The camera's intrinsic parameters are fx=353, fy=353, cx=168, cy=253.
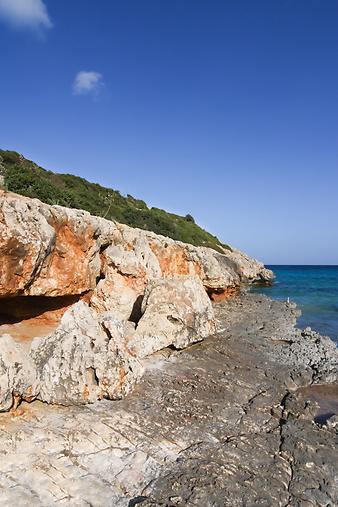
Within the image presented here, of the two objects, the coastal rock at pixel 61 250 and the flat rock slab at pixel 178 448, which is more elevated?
the coastal rock at pixel 61 250

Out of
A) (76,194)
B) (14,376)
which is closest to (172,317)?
(14,376)

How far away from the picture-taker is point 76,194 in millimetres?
38781

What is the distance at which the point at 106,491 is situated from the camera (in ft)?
18.7

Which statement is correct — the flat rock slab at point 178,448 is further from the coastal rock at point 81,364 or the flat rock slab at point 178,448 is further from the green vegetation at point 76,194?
the green vegetation at point 76,194

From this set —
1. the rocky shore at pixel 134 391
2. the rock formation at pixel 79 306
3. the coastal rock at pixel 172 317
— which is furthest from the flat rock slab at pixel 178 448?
the coastal rock at pixel 172 317

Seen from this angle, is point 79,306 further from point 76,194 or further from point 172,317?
point 76,194

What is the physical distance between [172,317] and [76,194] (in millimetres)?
28953

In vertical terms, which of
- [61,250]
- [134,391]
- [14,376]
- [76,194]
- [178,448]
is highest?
[76,194]

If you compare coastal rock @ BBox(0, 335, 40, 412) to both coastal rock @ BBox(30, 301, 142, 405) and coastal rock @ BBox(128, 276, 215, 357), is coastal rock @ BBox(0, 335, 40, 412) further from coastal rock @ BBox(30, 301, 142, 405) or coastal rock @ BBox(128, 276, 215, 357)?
coastal rock @ BBox(128, 276, 215, 357)

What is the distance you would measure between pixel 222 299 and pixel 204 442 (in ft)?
74.4

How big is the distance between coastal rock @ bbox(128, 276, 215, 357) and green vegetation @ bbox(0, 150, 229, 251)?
12531 mm

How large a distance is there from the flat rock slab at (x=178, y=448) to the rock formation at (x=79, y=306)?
2.07ft

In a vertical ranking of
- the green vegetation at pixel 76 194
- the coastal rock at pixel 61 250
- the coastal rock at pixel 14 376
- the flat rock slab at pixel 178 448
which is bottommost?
the flat rock slab at pixel 178 448

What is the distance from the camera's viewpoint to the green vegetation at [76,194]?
82.5ft
